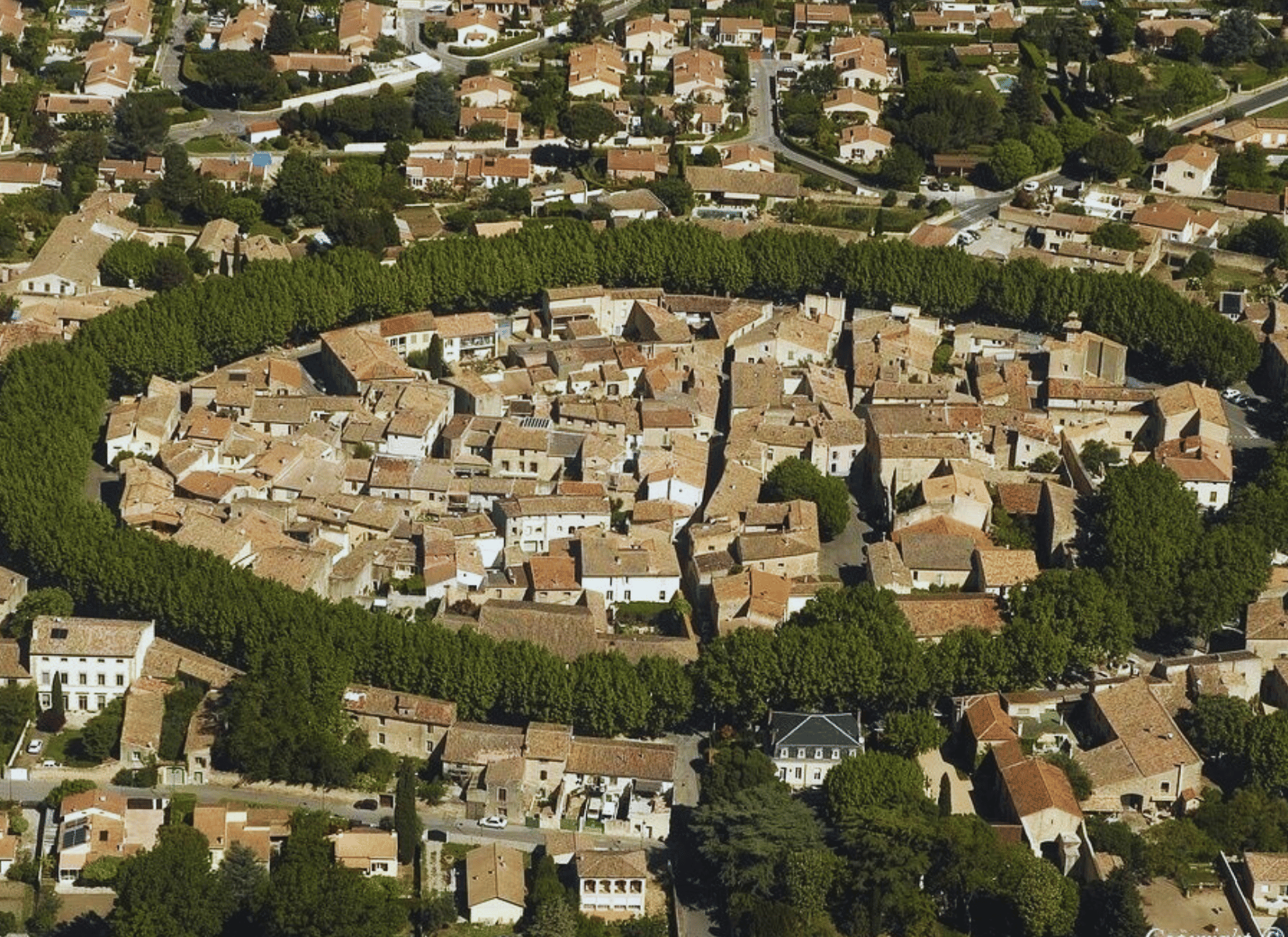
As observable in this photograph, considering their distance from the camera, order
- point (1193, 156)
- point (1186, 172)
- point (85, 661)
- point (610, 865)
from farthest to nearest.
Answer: point (1193, 156)
point (1186, 172)
point (85, 661)
point (610, 865)

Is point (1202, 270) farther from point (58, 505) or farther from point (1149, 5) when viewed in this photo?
point (58, 505)

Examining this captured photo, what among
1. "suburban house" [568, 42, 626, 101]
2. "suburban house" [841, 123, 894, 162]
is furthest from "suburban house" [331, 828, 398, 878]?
"suburban house" [568, 42, 626, 101]

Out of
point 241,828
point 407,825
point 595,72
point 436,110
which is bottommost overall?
point 595,72

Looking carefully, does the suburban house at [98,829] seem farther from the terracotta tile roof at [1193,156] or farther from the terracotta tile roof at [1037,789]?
the terracotta tile roof at [1193,156]

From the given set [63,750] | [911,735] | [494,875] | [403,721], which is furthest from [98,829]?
[911,735]

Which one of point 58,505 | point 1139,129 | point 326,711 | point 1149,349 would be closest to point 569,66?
point 1139,129

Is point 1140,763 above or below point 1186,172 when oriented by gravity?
above

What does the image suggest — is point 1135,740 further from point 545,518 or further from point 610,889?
point 545,518

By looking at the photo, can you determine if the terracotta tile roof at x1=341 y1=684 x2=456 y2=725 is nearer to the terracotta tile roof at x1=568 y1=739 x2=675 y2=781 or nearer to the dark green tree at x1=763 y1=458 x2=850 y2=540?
the terracotta tile roof at x1=568 y1=739 x2=675 y2=781
